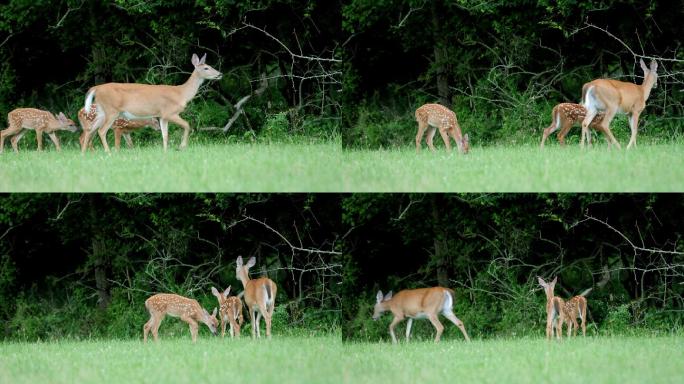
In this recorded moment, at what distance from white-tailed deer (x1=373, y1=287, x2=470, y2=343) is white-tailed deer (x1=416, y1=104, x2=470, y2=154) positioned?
1397 mm

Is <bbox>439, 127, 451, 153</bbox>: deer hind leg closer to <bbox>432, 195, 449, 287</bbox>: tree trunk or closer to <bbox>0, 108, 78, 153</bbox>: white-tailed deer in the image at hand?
<bbox>432, 195, 449, 287</bbox>: tree trunk

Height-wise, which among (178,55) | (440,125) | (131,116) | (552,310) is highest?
(178,55)

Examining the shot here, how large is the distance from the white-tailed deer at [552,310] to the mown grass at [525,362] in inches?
12.2

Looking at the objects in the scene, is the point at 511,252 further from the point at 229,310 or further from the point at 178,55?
the point at 178,55

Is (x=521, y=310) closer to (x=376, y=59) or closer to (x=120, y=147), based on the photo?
(x=376, y=59)

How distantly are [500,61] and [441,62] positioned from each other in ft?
1.92

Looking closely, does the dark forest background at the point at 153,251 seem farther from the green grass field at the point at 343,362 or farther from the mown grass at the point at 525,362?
the mown grass at the point at 525,362

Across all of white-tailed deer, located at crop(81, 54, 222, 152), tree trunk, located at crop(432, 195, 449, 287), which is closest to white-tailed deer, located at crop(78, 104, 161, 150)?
white-tailed deer, located at crop(81, 54, 222, 152)

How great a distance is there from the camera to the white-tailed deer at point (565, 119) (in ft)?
36.9

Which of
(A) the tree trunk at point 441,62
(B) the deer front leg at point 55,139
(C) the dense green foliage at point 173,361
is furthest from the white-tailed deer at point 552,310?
(B) the deer front leg at point 55,139

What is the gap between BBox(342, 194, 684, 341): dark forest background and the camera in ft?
43.1

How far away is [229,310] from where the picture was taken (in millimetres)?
12367

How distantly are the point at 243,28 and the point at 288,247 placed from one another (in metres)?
2.29

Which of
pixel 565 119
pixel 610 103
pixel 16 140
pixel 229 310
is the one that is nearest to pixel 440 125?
pixel 565 119
